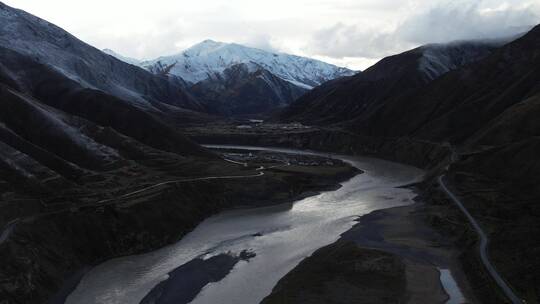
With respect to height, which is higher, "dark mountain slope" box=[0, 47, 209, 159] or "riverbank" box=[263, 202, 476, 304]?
"dark mountain slope" box=[0, 47, 209, 159]

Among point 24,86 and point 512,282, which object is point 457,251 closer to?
point 512,282

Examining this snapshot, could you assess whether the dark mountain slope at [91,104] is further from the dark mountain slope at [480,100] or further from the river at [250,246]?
the dark mountain slope at [480,100]

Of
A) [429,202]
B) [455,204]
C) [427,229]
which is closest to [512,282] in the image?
[427,229]

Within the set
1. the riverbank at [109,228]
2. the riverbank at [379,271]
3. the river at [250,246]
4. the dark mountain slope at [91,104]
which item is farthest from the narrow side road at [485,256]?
the dark mountain slope at [91,104]

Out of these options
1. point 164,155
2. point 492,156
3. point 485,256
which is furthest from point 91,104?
point 485,256

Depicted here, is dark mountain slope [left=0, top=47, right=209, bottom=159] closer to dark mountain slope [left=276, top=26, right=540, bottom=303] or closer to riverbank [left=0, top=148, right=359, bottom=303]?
riverbank [left=0, top=148, right=359, bottom=303]


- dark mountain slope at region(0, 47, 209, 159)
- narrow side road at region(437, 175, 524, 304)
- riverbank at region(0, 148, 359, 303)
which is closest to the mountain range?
riverbank at region(0, 148, 359, 303)

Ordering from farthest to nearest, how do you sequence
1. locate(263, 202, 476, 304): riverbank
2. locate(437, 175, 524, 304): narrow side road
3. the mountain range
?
1. the mountain range
2. locate(263, 202, 476, 304): riverbank
3. locate(437, 175, 524, 304): narrow side road
